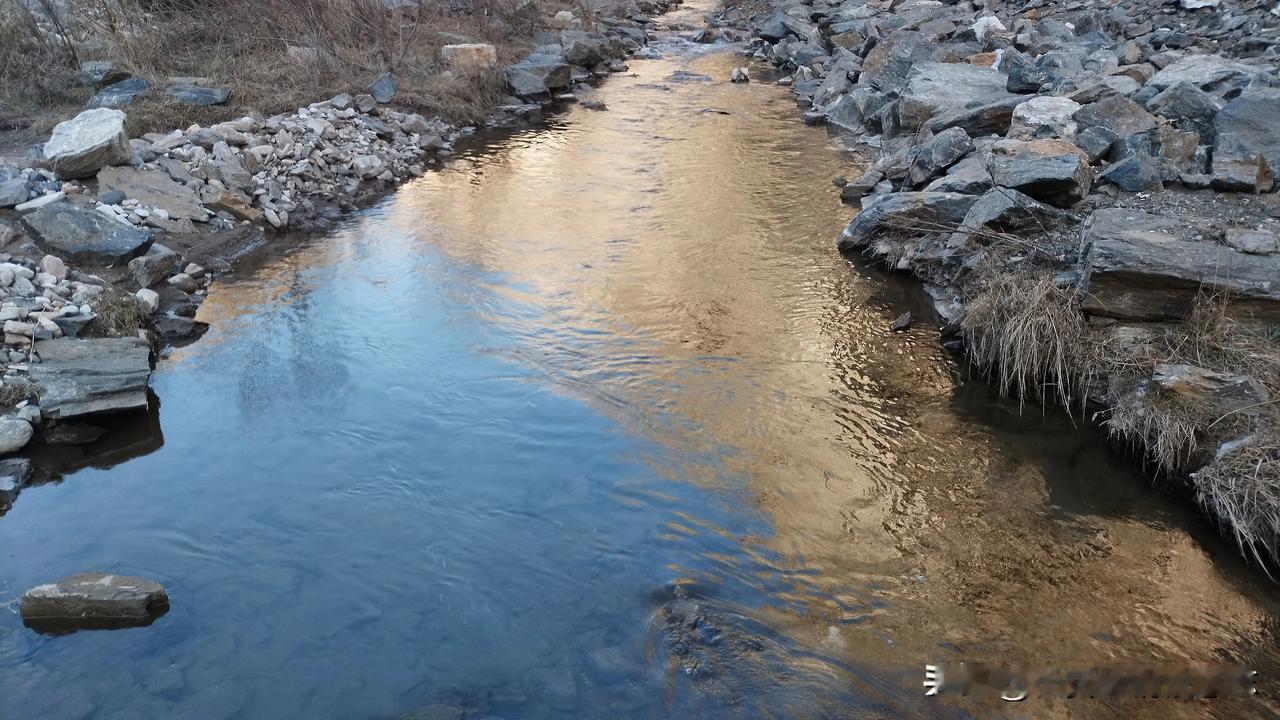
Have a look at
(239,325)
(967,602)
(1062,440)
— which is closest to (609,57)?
(239,325)

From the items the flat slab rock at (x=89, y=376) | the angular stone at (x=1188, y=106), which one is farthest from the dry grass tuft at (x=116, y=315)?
the angular stone at (x=1188, y=106)

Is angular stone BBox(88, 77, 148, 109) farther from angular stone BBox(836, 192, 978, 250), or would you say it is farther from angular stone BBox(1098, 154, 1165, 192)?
angular stone BBox(1098, 154, 1165, 192)

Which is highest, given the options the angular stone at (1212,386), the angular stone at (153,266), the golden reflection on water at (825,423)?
the angular stone at (153,266)

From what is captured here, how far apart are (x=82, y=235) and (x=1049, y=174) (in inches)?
342

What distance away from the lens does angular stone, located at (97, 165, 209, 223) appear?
29.5ft

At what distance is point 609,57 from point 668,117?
18.8ft

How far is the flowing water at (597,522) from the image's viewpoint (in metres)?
4.21

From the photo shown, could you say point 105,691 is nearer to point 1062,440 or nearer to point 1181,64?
point 1062,440

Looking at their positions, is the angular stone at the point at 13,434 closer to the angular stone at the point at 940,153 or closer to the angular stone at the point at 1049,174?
the angular stone at the point at 1049,174

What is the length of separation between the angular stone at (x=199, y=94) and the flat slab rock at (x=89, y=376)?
6.05m

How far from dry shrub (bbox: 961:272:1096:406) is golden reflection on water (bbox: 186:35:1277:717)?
0.27m

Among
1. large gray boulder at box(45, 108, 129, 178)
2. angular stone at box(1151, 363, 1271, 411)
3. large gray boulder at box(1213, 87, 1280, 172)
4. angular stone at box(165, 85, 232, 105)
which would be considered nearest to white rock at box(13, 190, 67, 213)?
large gray boulder at box(45, 108, 129, 178)

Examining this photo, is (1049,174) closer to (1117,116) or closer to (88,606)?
(1117,116)

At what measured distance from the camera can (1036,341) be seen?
6.35 meters
